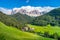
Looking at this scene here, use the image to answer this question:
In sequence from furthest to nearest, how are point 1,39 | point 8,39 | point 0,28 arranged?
1. point 0,28
2. point 8,39
3. point 1,39

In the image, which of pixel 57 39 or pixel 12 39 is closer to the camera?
pixel 12 39

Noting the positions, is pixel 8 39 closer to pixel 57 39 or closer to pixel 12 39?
pixel 12 39

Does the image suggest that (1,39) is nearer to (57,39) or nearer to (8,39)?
(8,39)

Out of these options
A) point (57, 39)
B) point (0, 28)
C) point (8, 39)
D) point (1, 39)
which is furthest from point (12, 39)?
point (1, 39)

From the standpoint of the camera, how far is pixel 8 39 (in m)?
118

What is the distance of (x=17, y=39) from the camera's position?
121m

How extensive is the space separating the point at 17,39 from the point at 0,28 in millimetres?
30407

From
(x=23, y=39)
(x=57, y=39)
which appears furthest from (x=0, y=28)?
(x=57, y=39)

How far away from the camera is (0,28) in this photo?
485 feet

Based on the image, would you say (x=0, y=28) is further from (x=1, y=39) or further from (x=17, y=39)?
(x=1, y=39)

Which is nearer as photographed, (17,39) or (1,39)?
(1,39)

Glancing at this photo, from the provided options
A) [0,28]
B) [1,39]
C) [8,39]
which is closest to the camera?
[1,39]

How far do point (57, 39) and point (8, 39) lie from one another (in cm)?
4445

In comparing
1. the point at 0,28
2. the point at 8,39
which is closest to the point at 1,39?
the point at 8,39
